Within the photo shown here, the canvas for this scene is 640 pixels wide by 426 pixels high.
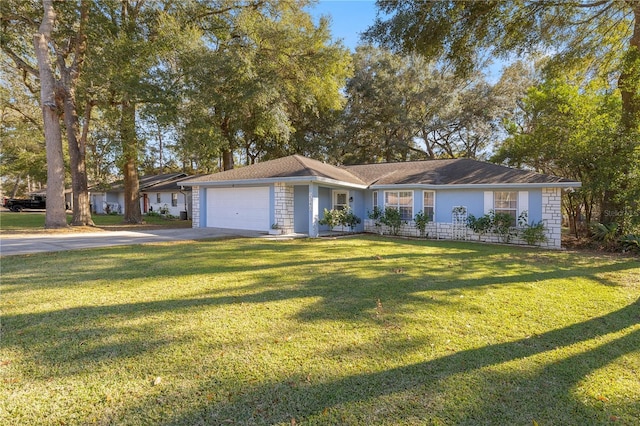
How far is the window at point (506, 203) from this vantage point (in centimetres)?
1241

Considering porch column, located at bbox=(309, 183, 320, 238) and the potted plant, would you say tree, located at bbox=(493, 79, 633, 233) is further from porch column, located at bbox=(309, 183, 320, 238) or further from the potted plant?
the potted plant

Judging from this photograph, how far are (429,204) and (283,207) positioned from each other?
625 centimetres

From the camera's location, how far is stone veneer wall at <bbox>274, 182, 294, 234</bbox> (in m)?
13.6

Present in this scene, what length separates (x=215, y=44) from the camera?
818 inches

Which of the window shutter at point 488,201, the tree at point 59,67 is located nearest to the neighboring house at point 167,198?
the tree at point 59,67

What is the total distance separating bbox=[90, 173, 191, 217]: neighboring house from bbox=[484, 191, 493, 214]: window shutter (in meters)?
21.1

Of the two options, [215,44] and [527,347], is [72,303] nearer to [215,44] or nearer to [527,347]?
[527,347]

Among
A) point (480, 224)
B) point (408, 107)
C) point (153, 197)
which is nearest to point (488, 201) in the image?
point (480, 224)

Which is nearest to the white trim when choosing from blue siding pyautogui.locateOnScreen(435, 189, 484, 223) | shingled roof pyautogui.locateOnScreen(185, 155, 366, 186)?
blue siding pyautogui.locateOnScreen(435, 189, 484, 223)

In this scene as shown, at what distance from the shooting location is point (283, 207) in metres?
13.6

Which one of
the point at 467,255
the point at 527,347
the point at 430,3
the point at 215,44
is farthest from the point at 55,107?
the point at 527,347

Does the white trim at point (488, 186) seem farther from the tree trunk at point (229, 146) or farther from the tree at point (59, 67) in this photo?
the tree at point (59, 67)

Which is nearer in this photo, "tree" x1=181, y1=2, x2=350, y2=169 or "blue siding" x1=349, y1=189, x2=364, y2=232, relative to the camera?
"blue siding" x1=349, y1=189, x2=364, y2=232

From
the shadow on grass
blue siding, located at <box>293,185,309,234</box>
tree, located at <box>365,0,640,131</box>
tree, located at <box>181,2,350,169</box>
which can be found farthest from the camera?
tree, located at <box>181,2,350,169</box>
